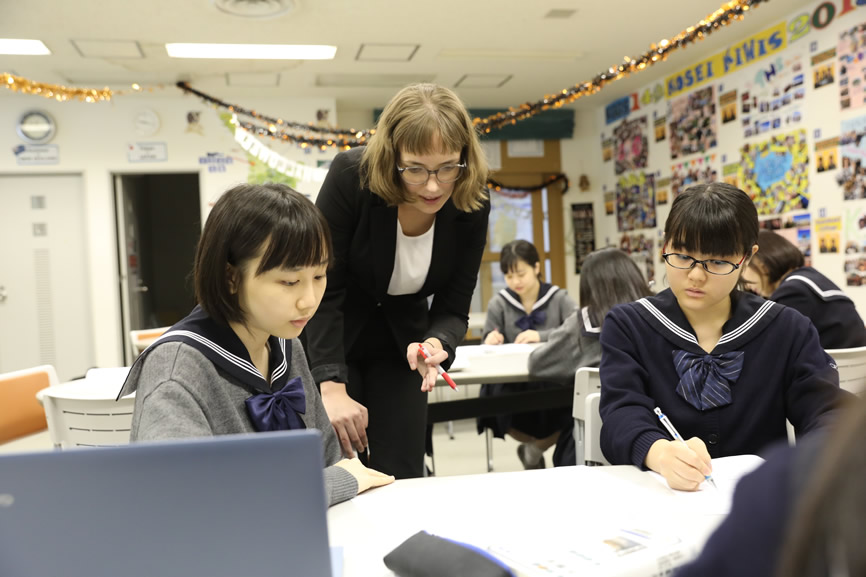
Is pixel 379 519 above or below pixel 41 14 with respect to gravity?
below

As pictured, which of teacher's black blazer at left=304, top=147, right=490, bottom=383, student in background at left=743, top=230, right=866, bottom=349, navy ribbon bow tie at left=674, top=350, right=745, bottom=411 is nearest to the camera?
navy ribbon bow tie at left=674, top=350, right=745, bottom=411

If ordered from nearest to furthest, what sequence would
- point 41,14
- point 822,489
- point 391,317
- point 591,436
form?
1. point 822,489
2. point 591,436
3. point 391,317
4. point 41,14

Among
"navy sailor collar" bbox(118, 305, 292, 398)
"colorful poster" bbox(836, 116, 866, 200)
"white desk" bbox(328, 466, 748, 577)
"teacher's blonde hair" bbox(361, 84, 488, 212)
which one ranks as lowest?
"white desk" bbox(328, 466, 748, 577)

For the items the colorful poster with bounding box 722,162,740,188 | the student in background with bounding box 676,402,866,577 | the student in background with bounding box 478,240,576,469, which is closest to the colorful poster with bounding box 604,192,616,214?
the colorful poster with bounding box 722,162,740,188

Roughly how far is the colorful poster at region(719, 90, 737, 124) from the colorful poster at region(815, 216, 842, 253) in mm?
1139

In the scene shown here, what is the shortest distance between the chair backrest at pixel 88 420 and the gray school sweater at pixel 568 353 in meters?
1.44

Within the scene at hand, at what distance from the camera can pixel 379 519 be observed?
98 cm

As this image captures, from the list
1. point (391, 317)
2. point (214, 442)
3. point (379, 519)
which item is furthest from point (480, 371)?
point (214, 442)

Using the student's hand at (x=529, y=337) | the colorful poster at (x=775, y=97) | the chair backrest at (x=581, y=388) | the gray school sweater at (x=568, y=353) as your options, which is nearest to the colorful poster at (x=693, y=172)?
the colorful poster at (x=775, y=97)

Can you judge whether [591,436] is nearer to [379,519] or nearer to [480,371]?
[379,519]

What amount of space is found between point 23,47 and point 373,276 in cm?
439

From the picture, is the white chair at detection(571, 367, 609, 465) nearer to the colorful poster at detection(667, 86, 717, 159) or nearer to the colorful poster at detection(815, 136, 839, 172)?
the colorful poster at detection(815, 136, 839, 172)

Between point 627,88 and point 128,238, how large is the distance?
477 centimetres

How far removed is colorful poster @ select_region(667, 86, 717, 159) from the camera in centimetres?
536
